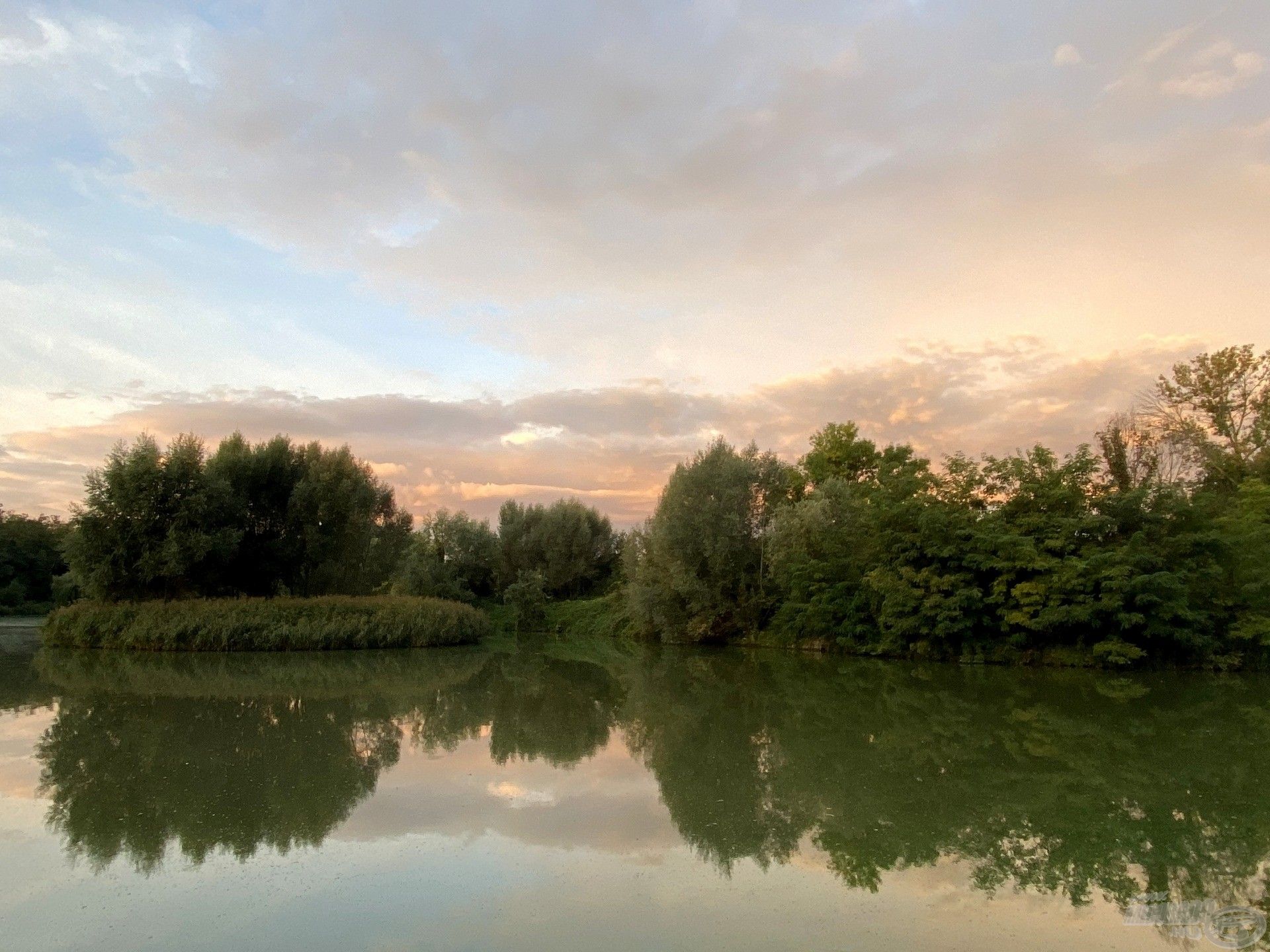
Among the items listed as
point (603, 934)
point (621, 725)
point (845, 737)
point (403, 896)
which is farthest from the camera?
point (621, 725)

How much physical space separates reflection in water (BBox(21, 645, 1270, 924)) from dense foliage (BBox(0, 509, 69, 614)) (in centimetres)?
3163

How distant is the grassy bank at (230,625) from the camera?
81.6ft

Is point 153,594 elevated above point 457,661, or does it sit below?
above

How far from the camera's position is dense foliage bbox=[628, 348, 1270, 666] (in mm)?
21328

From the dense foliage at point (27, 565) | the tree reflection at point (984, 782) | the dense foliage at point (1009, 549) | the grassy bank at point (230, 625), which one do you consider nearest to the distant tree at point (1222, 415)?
the dense foliage at point (1009, 549)

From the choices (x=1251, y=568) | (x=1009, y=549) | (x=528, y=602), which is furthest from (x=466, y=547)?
(x=1251, y=568)

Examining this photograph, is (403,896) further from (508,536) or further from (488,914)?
(508,536)

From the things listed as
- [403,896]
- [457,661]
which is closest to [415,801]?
[403,896]

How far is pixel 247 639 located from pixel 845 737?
20.9 metres

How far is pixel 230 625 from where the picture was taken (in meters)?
24.9

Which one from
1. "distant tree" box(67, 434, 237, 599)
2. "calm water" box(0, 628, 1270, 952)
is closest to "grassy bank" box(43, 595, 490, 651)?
"distant tree" box(67, 434, 237, 599)

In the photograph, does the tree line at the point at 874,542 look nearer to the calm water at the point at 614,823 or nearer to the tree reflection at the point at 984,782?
the tree reflection at the point at 984,782

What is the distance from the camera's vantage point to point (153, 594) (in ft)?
88.2

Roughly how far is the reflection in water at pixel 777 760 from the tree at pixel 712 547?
13.0 meters
